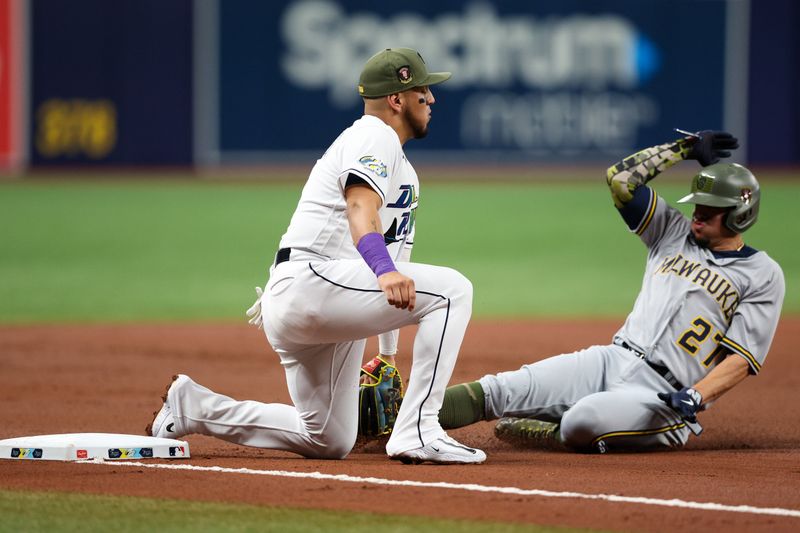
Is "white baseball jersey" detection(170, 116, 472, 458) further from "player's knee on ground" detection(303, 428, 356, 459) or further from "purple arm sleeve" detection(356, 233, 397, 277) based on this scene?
"purple arm sleeve" detection(356, 233, 397, 277)

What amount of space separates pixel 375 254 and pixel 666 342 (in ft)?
5.06

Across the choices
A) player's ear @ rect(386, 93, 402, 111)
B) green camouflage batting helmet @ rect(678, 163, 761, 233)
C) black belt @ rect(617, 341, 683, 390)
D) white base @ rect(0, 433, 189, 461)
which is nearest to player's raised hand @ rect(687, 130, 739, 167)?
green camouflage batting helmet @ rect(678, 163, 761, 233)

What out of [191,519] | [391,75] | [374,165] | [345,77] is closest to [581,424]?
[374,165]

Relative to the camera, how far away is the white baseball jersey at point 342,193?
466cm

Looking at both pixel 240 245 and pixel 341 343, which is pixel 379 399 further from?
pixel 240 245

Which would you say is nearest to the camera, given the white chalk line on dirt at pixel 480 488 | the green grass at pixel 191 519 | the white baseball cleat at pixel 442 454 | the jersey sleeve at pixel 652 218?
the green grass at pixel 191 519

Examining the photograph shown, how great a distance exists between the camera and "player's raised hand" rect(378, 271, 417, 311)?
441 centimetres

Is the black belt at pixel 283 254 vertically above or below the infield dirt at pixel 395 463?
above

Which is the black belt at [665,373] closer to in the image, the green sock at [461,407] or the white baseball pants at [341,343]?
the green sock at [461,407]

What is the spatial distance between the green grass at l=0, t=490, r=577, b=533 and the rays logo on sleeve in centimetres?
124

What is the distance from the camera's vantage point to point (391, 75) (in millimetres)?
4844

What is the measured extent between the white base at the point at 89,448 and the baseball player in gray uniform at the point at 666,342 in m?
1.15

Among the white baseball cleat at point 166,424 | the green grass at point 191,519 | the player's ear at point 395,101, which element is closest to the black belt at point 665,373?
the player's ear at point 395,101

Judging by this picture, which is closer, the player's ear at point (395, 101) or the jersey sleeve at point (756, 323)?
the player's ear at point (395, 101)
